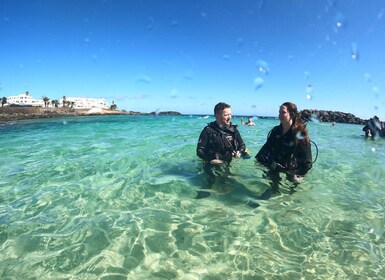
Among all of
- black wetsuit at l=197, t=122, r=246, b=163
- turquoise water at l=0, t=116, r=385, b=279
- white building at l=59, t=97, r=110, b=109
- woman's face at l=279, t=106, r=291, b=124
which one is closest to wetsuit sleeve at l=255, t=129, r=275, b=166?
woman's face at l=279, t=106, r=291, b=124

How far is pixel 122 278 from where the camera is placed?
12.4 feet

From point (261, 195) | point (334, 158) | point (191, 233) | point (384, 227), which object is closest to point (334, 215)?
point (384, 227)

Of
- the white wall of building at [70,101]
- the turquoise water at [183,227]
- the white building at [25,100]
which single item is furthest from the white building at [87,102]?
the turquoise water at [183,227]

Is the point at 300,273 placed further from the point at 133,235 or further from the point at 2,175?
the point at 2,175

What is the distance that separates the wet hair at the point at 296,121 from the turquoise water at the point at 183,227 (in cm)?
158

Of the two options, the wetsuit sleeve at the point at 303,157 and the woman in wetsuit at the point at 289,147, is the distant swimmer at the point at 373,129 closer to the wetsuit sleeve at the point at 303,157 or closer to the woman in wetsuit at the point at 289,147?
the woman in wetsuit at the point at 289,147

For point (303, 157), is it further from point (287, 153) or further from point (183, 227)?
point (183, 227)

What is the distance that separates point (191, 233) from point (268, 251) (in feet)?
4.34

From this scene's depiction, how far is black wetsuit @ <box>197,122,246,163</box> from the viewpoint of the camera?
7309mm

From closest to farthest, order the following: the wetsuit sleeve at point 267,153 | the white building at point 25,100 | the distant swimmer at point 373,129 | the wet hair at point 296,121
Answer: the wet hair at point 296,121
the wetsuit sleeve at point 267,153
the distant swimmer at point 373,129
the white building at point 25,100

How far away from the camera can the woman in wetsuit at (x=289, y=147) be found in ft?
19.5

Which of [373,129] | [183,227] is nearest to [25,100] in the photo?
[373,129]

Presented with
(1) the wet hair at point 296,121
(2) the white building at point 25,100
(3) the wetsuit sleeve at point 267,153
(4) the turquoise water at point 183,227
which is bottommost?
(4) the turquoise water at point 183,227

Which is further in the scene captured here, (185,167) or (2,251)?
(185,167)
